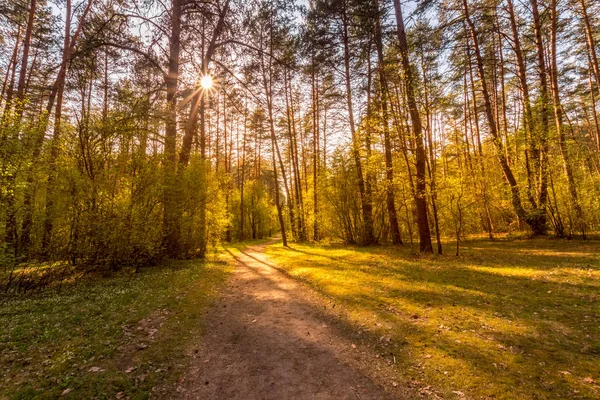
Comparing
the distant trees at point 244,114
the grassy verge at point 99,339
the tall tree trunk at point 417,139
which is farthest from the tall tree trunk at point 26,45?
the tall tree trunk at point 417,139

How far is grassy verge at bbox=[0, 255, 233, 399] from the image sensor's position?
10.7ft

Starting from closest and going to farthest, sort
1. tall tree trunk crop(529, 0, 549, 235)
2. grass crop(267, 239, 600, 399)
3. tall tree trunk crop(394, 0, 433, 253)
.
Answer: grass crop(267, 239, 600, 399) < tall tree trunk crop(394, 0, 433, 253) < tall tree trunk crop(529, 0, 549, 235)

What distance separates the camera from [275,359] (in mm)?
4078

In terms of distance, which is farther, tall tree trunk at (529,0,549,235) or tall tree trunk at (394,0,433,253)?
tall tree trunk at (529,0,549,235)

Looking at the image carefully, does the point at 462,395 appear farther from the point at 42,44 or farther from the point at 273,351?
the point at 42,44

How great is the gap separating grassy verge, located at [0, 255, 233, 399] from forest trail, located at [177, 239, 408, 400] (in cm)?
42

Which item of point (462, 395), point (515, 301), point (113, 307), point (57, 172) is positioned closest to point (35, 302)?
point (113, 307)

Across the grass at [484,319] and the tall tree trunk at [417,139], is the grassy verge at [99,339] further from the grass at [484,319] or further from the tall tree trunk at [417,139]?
the tall tree trunk at [417,139]

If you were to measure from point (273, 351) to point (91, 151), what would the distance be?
8.84 meters

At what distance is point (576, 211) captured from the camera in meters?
11.7

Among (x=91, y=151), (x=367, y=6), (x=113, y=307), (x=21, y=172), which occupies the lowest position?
(x=113, y=307)

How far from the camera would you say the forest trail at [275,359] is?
3.32 metres

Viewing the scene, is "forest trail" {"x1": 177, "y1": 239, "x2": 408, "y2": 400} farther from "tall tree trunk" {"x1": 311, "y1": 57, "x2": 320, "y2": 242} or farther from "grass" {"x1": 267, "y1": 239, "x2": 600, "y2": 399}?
"tall tree trunk" {"x1": 311, "y1": 57, "x2": 320, "y2": 242}

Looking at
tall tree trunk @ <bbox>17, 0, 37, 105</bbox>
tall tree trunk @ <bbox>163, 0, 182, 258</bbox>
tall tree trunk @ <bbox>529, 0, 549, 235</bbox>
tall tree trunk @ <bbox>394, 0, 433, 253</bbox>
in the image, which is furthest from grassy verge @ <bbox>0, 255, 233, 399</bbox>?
tall tree trunk @ <bbox>529, 0, 549, 235</bbox>
